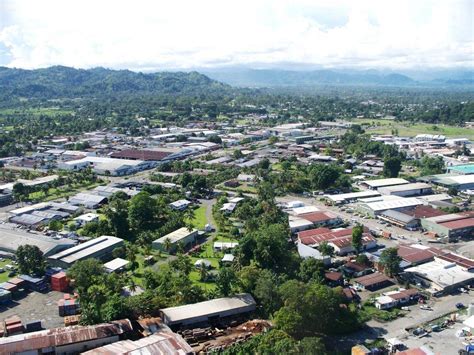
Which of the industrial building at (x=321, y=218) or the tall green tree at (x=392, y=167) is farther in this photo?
the tall green tree at (x=392, y=167)

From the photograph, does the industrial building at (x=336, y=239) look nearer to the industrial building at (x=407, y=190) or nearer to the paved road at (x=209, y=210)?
the paved road at (x=209, y=210)

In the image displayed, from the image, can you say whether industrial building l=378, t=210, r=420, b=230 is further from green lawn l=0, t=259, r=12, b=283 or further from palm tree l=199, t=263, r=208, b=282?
green lawn l=0, t=259, r=12, b=283

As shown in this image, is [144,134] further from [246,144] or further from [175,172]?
[175,172]

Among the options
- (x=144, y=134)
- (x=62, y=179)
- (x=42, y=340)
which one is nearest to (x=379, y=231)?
→ (x=42, y=340)

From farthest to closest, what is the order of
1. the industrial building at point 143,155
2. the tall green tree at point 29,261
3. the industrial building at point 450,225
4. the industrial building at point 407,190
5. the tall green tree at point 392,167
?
1. the industrial building at point 143,155
2. the tall green tree at point 392,167
3. the industrial building at point 407,190
4. the industrial building at point 450,225
5. the tall green tree at point 29,261

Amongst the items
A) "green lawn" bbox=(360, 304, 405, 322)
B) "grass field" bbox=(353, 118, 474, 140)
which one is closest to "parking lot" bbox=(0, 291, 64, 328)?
"green lawn" bbox=(360, 304, 405, 322)

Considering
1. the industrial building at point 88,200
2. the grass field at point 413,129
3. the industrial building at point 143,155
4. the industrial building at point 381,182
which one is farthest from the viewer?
the grass field at point 413,129

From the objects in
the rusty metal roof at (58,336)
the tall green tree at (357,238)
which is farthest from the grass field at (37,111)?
the rusty metal roof at (58,336)
